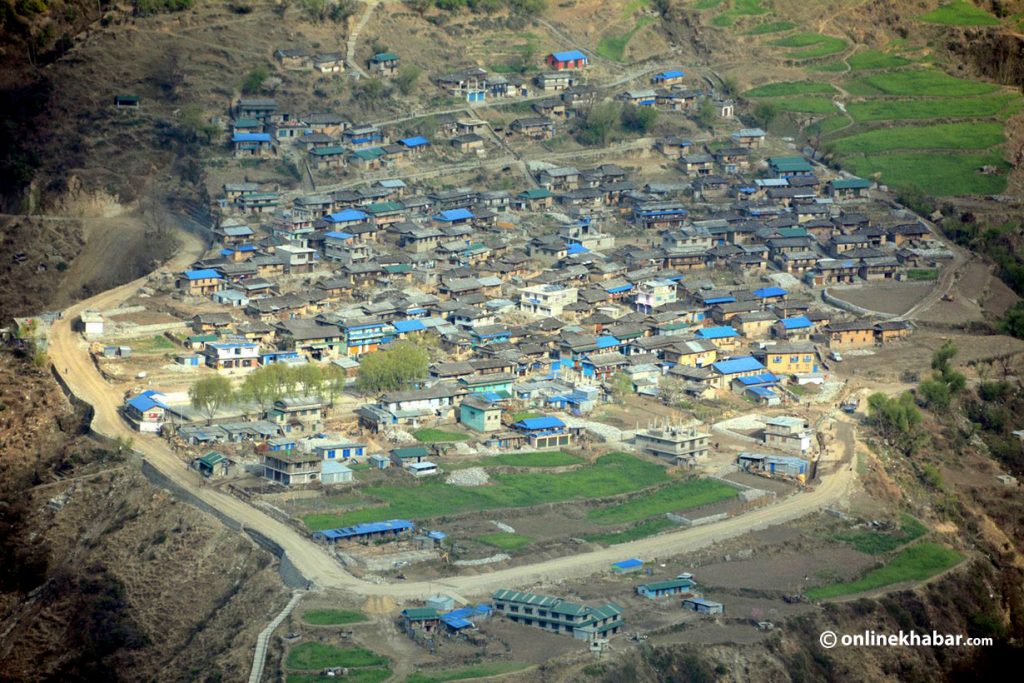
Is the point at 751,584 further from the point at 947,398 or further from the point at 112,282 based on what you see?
the point at 112,282

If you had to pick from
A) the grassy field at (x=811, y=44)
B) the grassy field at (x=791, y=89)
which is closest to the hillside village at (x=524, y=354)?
the grassy field at (x=791, y=89)

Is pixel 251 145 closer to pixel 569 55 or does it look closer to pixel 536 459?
pixel 569 55

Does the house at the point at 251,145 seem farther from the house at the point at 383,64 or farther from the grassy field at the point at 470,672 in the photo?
the grassy field at the point at 470,672

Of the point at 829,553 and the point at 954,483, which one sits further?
the point at 954,483

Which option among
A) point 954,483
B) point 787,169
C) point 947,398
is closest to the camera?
point 954,483

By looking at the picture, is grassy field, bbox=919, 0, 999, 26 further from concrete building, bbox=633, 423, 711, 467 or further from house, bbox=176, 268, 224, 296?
concrete building, bbox=633, 423, 711, 467

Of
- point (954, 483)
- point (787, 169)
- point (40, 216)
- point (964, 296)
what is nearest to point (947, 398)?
point (954, 483)
